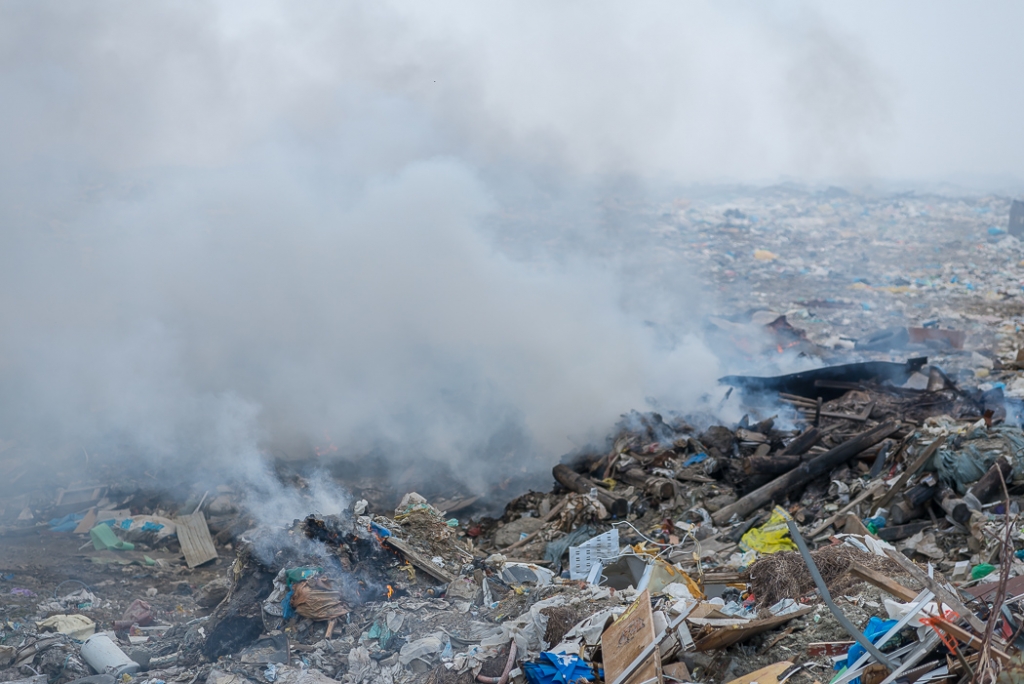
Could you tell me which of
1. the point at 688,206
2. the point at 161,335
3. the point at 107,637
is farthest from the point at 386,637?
the point at 688,206

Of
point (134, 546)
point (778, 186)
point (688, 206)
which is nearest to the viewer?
point (134, 546)

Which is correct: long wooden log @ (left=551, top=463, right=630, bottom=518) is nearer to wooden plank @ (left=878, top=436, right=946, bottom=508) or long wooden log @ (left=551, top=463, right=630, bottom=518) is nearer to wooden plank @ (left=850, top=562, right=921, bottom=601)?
wooden plank @ (left=878, top=436, right=946, bottom=508)

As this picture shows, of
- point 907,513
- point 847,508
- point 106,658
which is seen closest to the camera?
point 106,658

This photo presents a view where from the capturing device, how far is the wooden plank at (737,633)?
3.31m

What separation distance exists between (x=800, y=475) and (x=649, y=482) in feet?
4.60

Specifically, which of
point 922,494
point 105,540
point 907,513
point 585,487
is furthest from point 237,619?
point 922,494

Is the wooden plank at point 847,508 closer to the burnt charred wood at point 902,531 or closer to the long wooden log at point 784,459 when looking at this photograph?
the burnt charred wood at point 902,531

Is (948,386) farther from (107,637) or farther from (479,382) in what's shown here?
(107,637)

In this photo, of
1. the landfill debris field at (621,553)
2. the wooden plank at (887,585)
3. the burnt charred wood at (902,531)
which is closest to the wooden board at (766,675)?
the landfill debris field at (621,553)

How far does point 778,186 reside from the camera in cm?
2638

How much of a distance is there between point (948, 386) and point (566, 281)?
17.9 ft

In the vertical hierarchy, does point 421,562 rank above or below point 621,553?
above

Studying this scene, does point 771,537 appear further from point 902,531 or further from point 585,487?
point 585,487

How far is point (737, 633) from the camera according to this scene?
3.33m
